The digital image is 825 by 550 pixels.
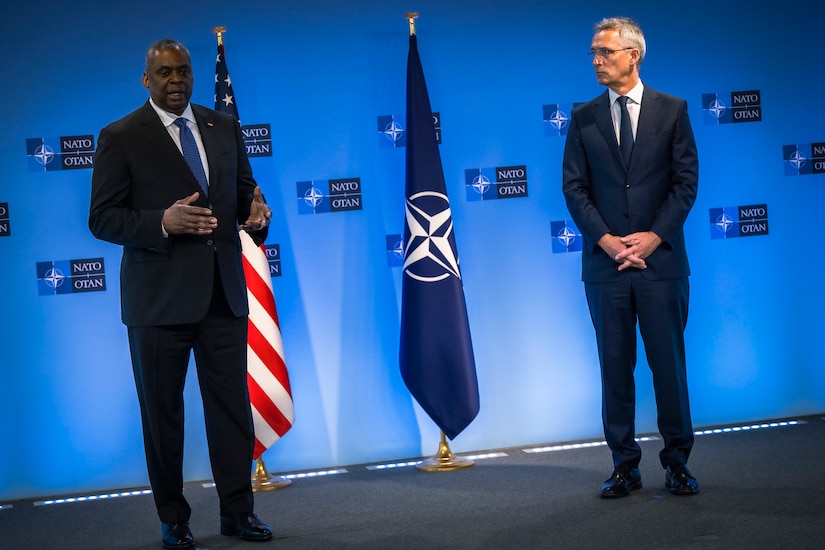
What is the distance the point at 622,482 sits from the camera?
159 inches

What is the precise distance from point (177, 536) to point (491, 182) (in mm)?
2684

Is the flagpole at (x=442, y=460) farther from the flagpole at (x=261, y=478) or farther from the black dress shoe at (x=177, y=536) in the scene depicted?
the black dress shoe at (x=177, y=536)

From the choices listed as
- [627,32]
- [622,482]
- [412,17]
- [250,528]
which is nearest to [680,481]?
[622,482]

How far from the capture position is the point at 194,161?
3.64m

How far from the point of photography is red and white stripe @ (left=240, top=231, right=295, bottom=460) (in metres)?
4.92

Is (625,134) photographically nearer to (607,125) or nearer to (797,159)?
(607,125)

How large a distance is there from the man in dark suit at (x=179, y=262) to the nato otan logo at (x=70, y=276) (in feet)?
5.41

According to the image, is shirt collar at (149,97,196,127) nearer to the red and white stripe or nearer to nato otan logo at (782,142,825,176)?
the red and white stripe

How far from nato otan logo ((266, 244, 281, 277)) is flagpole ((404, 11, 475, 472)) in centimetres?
126

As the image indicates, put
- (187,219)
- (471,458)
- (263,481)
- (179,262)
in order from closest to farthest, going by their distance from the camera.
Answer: (187,219) → (179,262) → (263,481) → (471,458)

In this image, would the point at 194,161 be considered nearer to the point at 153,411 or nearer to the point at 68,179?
the point at 153,411

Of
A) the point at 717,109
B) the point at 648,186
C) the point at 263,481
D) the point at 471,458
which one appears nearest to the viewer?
the point at 648,186

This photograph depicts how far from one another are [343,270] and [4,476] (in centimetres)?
209

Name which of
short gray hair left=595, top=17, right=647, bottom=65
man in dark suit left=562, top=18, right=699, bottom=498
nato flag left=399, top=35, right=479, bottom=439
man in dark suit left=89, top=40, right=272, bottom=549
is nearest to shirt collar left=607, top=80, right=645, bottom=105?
man in dark suit left=562, top=18, right=699, bottom=498
